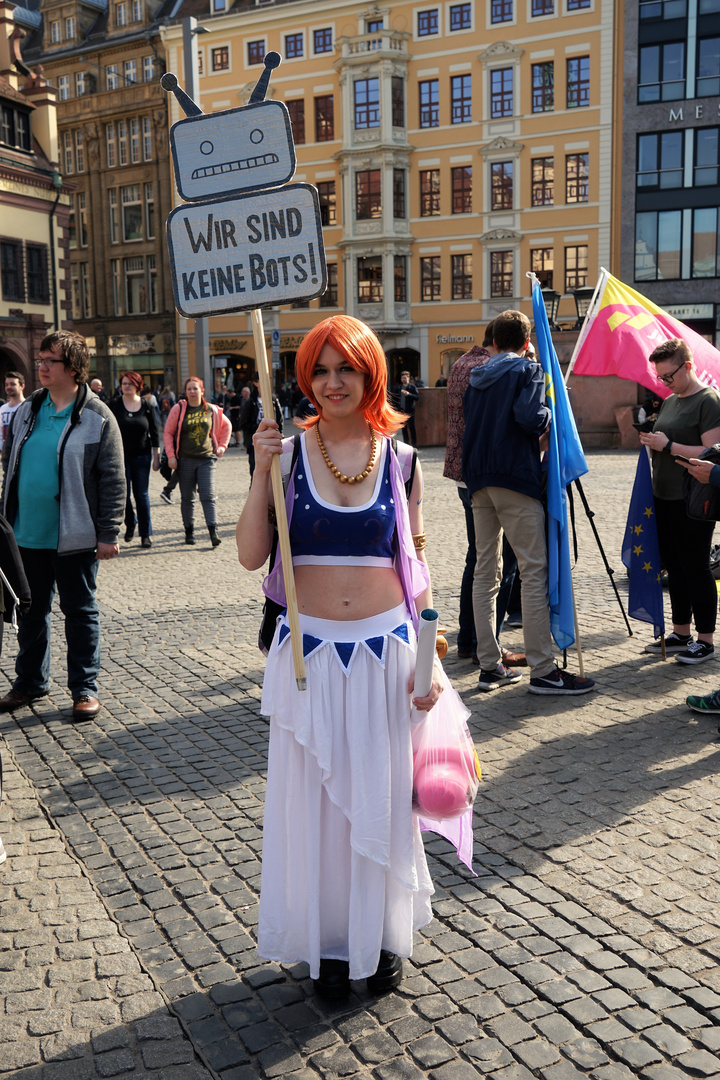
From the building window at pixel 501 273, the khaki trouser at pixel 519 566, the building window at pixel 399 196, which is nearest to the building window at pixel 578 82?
the building window at pixel 501 273

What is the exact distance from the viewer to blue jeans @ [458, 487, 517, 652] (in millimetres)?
6438

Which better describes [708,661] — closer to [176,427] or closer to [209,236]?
[209,236]

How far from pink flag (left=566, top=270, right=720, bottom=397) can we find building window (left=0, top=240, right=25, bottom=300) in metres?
30.7

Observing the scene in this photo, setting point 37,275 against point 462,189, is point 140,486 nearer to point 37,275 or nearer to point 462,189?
point 37,275

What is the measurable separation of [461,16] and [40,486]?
139 feet

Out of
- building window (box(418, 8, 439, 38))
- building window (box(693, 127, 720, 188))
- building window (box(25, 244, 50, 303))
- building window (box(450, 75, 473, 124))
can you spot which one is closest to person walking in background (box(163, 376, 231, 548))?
building window (box(25, 244, 50, 303))

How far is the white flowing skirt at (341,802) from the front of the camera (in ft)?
9.07

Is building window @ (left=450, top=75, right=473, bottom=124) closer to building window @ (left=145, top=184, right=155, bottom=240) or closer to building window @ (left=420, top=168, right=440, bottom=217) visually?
building window @ (left=420, top=168, right=440, bottom=217)

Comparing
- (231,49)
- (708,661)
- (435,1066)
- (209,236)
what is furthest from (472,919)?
(231,49)

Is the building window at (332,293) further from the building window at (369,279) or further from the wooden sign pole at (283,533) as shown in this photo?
the wooden sign pole at (283,533)

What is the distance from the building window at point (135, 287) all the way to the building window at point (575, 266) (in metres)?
21.6

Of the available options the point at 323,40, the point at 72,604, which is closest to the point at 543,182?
the point at 323,40

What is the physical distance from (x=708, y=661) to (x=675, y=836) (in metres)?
2.63

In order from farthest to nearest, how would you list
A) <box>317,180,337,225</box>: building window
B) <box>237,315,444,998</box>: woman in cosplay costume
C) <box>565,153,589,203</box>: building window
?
<box>317,180,337,225</box>: building window, <box>565,153,589,203</box>: building window, <box>237,315,444,998</box>: woman in cosplay costume
